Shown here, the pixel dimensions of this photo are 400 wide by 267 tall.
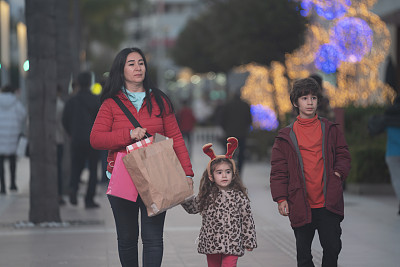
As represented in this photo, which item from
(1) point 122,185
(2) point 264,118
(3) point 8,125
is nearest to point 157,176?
(1) point 122,185

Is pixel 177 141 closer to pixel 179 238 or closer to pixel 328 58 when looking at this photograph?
pixel 179 238

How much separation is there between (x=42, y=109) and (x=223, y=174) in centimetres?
481

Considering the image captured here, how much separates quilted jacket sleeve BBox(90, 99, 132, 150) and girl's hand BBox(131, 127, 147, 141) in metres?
0.06

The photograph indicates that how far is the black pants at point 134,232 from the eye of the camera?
545cm

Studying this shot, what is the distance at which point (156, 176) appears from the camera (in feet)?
17.2

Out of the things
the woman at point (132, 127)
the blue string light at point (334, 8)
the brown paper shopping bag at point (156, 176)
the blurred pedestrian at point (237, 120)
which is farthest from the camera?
the blue string light at point (334, 8)

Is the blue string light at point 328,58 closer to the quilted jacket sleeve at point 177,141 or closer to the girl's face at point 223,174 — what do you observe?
the girl's face at point 223,174

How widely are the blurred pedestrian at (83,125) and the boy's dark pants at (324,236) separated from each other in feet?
20.6

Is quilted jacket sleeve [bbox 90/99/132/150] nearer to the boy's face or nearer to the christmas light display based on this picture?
the boy's face

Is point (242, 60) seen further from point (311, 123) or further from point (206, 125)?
point (206, 125)

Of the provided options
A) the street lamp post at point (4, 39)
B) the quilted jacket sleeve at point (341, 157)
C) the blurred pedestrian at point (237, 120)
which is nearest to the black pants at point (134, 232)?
the quilted jacket sleeve at point (341, 157)

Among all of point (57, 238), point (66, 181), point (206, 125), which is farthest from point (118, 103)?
point (206, 125)

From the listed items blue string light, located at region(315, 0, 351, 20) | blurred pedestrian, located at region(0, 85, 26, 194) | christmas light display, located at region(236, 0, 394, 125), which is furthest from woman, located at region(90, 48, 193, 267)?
blue string light, located at region(315, 0, 351, 20)

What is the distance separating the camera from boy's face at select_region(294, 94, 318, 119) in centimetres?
571
